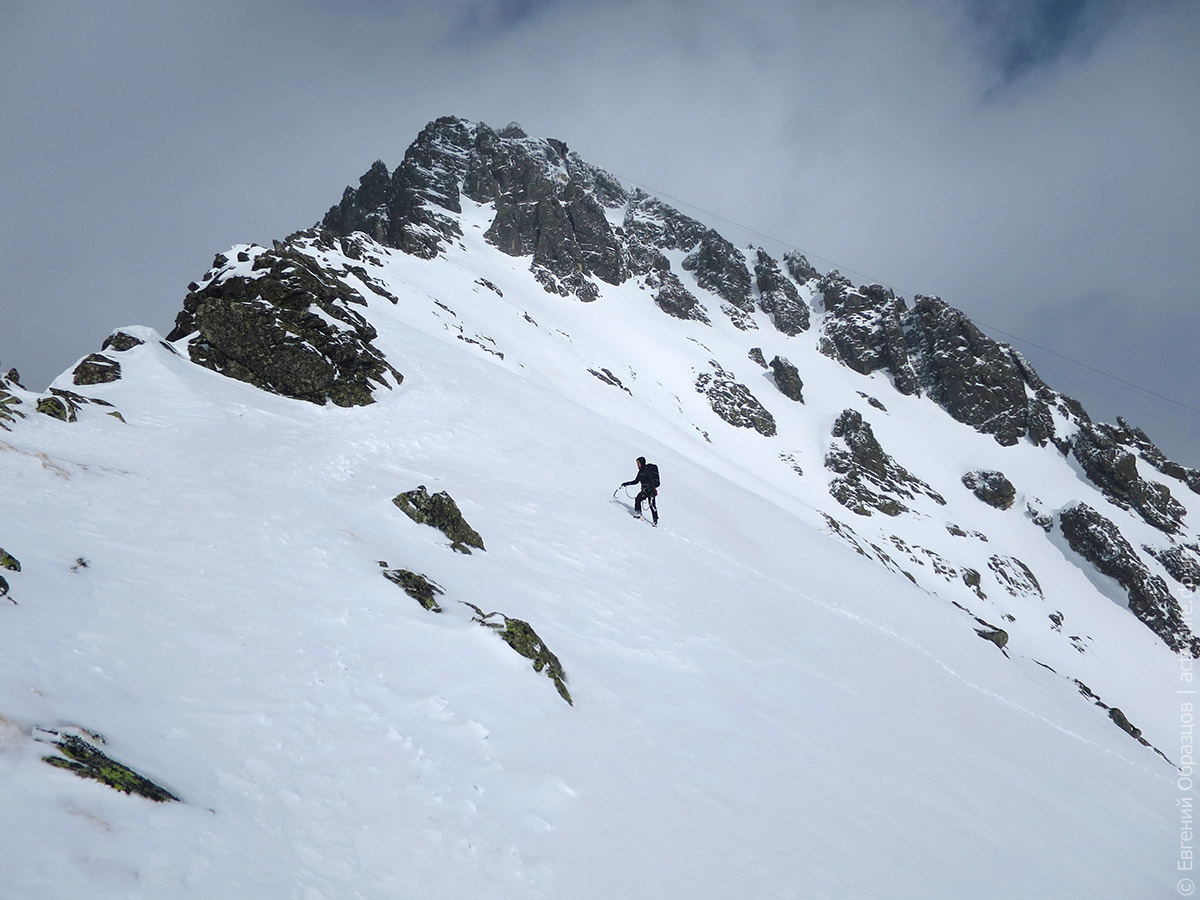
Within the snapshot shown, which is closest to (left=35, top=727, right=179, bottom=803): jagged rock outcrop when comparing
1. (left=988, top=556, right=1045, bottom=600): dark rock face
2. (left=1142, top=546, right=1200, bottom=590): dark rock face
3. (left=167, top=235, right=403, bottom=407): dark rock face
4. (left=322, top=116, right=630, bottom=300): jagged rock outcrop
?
(left=167, top=235, right=403, bottom=407): dark rock face

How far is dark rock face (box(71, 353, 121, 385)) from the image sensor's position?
1180 cm

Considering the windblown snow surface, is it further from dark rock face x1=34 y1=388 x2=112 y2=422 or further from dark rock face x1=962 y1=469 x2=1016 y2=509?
dark rock face x1=962 y1=469 x2=1016 y2=509

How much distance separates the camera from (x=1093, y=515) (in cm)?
6062

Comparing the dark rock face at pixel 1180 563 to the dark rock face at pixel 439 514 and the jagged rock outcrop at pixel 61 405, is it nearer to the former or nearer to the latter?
the dark rock face at pixel 439 514

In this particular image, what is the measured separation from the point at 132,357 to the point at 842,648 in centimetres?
1815

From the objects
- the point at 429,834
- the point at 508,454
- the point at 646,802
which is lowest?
the point at 429,834

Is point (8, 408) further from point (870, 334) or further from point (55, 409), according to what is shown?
point (870, 334)

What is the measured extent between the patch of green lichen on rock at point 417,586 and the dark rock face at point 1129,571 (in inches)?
3042

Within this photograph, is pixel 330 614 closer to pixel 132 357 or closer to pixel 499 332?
pixel 132 357

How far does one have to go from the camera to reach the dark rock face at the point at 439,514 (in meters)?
9.57

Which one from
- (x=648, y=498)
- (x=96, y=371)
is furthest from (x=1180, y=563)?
(x=96, y=371)

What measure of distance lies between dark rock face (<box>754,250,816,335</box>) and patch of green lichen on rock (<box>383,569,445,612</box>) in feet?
314

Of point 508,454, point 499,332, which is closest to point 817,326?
point 499,332

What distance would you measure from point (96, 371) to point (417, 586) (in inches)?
426
